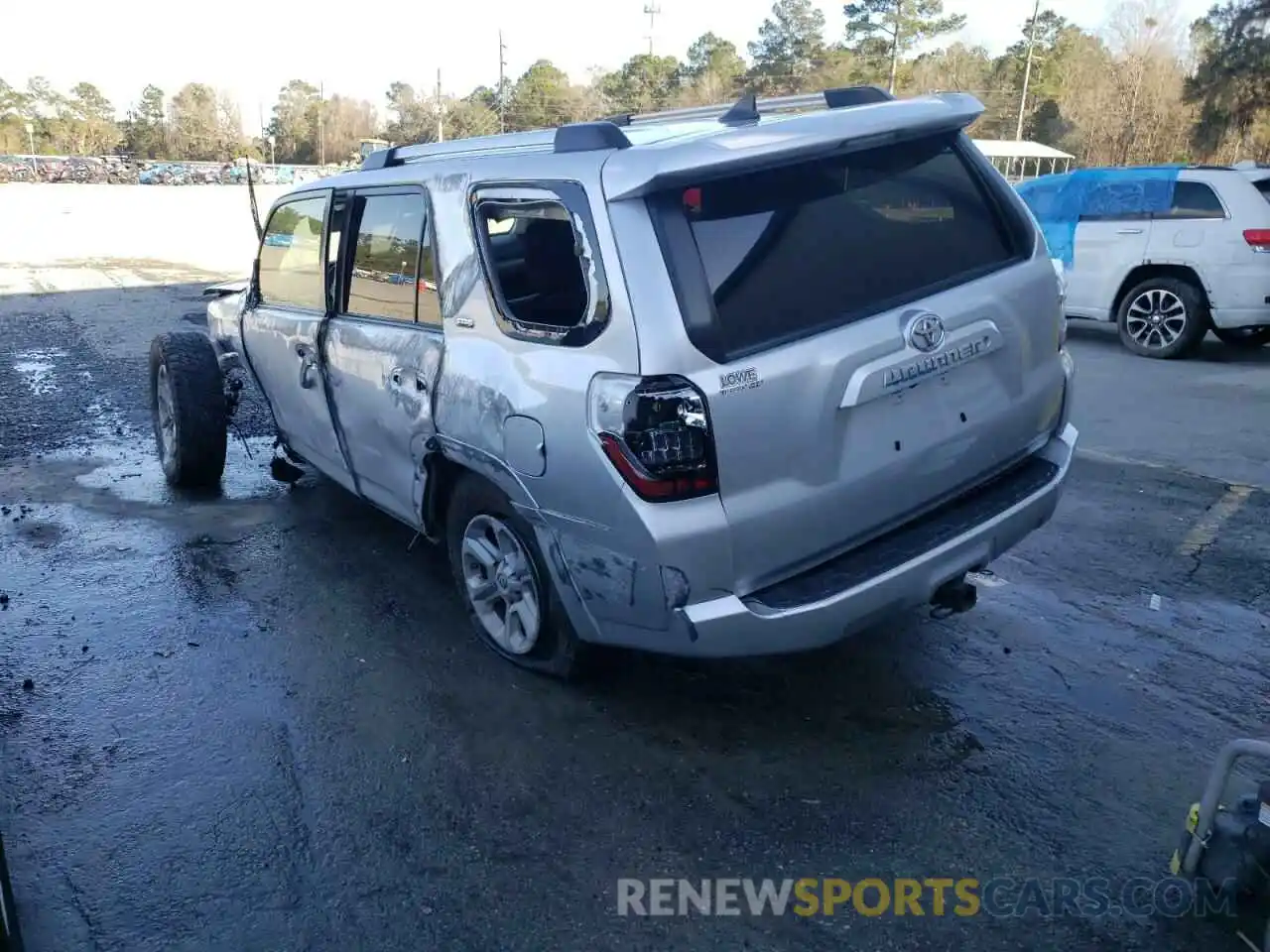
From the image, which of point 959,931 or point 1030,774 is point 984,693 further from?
point 959,931

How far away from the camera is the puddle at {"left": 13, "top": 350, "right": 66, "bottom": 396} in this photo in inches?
347

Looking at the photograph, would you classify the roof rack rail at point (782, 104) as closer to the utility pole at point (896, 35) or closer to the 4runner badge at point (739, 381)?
the 4runner badge at point (739, 381)

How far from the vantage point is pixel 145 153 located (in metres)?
92.1

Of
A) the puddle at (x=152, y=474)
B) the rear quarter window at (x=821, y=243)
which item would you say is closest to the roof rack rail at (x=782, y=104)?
the rear quarter window at (x=821, y=243)

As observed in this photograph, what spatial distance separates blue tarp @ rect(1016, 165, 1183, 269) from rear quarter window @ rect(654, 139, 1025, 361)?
21.8 ft

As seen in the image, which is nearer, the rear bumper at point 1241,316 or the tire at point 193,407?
the tire at point 193,407

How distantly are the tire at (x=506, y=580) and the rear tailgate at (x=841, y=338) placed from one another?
2.73 ft

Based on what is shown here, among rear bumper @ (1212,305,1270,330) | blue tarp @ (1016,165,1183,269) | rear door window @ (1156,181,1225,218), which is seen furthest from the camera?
blue tarp @ (1016,165,1183,269)

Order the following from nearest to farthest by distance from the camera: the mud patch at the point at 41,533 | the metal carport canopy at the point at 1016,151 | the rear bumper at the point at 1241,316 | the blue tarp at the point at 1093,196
→ the mud patch at the point at 41,533 → the rear bumper at the point at 1241,316 → the blue tarp at the point at 1093,196 → the metal carport canopy at the point at 1016,151

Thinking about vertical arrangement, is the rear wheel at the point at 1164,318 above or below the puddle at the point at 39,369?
above

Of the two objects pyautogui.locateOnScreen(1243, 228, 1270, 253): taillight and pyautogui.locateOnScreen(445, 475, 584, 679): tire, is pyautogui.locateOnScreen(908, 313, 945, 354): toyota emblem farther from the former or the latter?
pyautogui.locateOnScreen(1243, 228, 1270, 253): taillight

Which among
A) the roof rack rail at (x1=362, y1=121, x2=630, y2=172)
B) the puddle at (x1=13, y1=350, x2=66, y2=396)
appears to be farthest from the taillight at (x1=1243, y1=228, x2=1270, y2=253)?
the puddle at (x1=13, y1=350, x2=66, y2=396)

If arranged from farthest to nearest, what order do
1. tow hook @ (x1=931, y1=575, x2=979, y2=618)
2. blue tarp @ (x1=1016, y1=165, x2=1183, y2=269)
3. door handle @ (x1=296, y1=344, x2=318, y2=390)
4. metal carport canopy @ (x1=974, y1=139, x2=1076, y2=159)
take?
metal carport canopy @ (x1=974, y1=139, x2=1076, y2=159) → blue tarp @ (x1=1016, y1=165, x2=1183, y2=269) → door handle @ (x1=296, y1=344, x2=318, y2=390) → tow hook @ (x1=931, y1=575, x2=979, y2=618)

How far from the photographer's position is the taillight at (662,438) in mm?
2799
